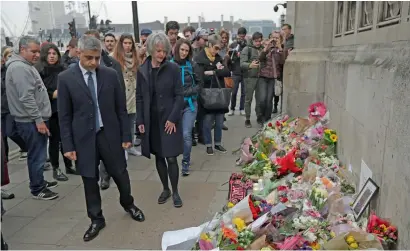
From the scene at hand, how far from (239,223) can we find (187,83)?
8.32 ft

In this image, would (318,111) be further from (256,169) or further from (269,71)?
(269,71)

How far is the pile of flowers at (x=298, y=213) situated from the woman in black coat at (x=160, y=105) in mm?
1014

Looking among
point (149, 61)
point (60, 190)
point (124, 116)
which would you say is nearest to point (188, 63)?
point (149, 61)

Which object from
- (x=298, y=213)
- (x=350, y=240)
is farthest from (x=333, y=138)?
(x=350, y=240)

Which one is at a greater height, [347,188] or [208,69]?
[208,69]

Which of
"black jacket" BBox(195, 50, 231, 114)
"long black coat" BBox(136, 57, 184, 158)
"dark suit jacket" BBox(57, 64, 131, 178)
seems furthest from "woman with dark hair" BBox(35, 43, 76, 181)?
"black jacket" BBox(195, 50, 231, 114)

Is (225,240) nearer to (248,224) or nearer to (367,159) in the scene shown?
(248,224)

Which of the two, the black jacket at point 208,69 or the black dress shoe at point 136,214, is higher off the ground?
the black jacket at point 208,69

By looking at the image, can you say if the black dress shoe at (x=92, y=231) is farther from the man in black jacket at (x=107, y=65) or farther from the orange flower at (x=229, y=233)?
the orange flower at (x=229, y=233)

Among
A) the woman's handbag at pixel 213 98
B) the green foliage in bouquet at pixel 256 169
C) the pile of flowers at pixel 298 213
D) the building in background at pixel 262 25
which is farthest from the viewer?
the building in background at pixel 262 25

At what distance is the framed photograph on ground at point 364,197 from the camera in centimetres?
290

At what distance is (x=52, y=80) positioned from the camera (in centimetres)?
507

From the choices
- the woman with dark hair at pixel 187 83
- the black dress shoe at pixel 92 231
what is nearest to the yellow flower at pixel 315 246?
the black dress shoe at pixel 92 231

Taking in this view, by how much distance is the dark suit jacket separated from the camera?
11.1 feet
